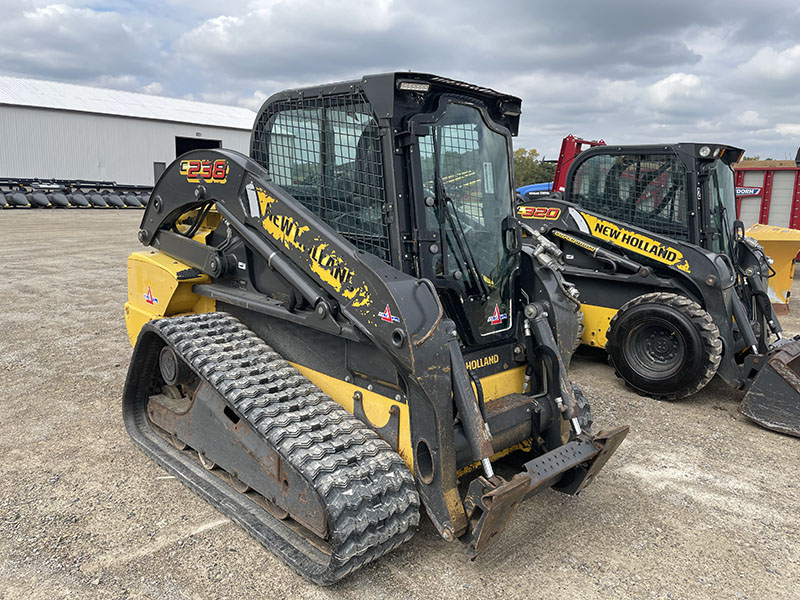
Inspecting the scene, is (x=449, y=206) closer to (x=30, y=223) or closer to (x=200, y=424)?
(x=200, y=424)

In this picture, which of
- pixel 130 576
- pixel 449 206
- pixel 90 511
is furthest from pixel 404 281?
pixel 90 511

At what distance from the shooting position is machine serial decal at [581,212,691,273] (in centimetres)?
627

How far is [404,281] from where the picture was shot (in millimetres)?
3205

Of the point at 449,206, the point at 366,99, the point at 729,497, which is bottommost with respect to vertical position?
the point at 729,497

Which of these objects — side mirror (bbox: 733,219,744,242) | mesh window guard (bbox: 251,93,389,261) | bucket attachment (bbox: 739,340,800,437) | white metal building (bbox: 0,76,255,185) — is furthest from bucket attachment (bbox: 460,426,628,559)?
white metal building (bbox: 0,76,255,185)

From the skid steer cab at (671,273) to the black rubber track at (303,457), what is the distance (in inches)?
107

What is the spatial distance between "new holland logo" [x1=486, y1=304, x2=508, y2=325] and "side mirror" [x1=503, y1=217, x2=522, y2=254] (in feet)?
1.28

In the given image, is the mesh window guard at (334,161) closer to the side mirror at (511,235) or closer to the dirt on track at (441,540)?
the side mirror at (511,235)

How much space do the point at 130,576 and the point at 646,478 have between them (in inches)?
127

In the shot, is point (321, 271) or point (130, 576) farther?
point (321, 271)

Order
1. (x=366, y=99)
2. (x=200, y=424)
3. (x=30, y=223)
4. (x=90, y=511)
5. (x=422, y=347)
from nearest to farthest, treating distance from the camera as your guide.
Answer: (x=422, y=347) < (x=366, y=99) < (x=90, y=511) < (x=200, y=424) < (x=30, y=223)

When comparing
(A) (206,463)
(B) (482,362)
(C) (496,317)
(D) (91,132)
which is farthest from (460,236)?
(D) (91,132)

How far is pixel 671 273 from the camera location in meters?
6.41

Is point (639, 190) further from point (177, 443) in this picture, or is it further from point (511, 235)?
point (177, 443)
